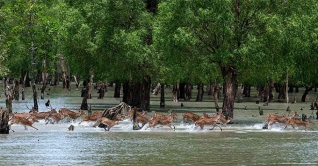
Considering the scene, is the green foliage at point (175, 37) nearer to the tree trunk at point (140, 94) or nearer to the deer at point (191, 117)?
the tree trunk at point (140, 94)

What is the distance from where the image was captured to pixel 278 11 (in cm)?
4081

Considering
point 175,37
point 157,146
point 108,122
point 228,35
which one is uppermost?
point 228,35

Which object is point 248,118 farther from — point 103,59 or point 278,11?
point 103,59

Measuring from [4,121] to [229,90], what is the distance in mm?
13224

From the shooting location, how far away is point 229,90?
4100 cm

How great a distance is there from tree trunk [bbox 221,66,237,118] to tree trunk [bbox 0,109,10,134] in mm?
12621

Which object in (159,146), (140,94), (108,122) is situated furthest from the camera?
(140,94)

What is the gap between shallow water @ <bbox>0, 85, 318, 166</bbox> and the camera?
2364 cm

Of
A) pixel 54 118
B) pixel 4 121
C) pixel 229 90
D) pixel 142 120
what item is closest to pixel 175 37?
pixel 229 90

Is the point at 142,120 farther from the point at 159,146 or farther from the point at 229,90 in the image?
the point at 159,146

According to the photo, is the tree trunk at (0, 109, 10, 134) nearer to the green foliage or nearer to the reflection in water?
the reflection in water

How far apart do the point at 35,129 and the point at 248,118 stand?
14.3 metres

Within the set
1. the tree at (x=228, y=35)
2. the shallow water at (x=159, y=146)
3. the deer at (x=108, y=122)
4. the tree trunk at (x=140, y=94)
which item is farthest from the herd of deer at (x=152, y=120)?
the tree trunk at (x=140, y=94)

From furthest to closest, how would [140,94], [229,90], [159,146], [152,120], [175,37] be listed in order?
Answer: [140,94], [229,90], [175,37], [152,120], [159,146]
